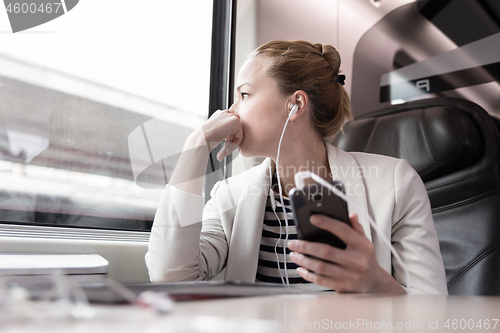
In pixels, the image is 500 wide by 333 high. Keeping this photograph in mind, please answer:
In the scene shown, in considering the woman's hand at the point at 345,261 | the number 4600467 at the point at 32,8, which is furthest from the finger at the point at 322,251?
the number 4600467 at the point at 32,8

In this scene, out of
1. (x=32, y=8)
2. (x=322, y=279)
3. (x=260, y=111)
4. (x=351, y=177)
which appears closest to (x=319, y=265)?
(x=322, y=279)

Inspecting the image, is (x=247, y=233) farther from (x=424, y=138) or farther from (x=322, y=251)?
(x=424, y=138)

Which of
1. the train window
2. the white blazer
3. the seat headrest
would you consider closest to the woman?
the white blazer

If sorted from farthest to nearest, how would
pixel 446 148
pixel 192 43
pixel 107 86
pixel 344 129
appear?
pixel 192 43, pixel 344 129, pixel 107 86, pixel 446 148

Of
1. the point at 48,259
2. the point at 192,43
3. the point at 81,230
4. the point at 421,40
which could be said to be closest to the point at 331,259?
the point at 48,259

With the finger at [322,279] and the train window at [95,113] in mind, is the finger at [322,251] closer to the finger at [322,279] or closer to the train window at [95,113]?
the finger at [322,279]

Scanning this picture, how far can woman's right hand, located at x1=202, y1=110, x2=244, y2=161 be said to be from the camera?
1.02m

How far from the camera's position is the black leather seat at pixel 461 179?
1001mm

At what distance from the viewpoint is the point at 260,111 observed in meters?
1.10

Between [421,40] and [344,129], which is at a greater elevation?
[421,40]

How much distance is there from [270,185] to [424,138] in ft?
1.66

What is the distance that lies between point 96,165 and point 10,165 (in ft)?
0.79

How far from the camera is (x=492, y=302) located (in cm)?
39

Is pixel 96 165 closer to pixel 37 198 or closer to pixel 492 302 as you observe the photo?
pixel 37 198
